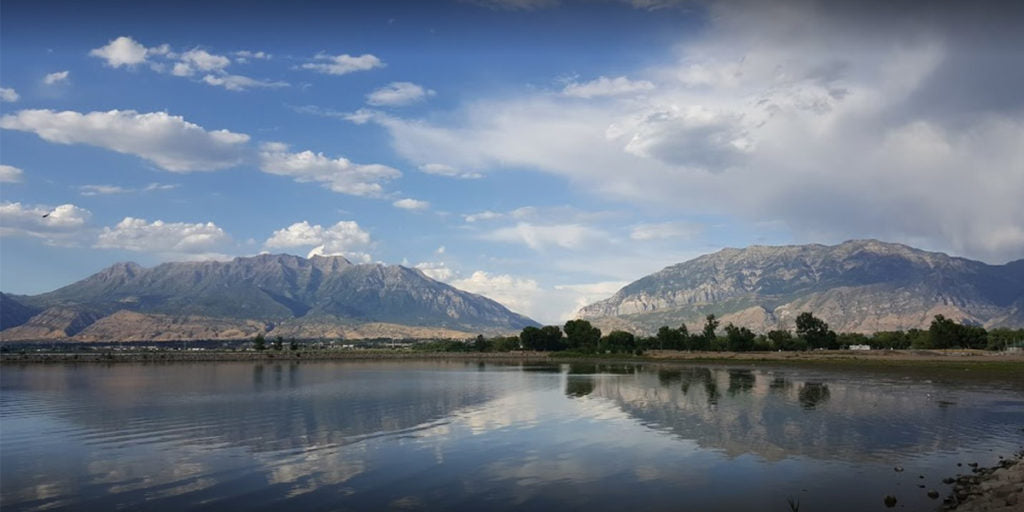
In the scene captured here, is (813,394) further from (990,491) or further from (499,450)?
(990,491)

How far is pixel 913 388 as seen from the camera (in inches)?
3844

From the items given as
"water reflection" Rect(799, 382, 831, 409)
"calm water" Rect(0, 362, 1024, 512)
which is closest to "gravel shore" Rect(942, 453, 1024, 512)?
"calm water" Rect(0, 362, 1024, 512)

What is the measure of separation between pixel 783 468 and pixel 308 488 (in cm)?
2835

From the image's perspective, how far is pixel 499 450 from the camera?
48.3 meters

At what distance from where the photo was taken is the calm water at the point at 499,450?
34.0 m

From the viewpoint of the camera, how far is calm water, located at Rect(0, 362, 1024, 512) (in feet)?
112

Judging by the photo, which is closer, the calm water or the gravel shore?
the gravel shore

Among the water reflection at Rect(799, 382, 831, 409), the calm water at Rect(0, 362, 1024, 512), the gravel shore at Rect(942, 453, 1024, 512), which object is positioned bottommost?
the water reflection at Rect(799, 382, 831, 409)

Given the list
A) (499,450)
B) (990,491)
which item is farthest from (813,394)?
(990,491)

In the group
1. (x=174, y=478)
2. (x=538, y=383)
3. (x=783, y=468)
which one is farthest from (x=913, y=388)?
(x=174, y=478)

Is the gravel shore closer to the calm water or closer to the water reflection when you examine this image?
the calm water

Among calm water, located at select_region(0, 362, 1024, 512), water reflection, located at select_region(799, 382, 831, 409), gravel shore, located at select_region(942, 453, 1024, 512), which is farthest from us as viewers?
water reflection, located at select_region(799, 382, 831, 409)

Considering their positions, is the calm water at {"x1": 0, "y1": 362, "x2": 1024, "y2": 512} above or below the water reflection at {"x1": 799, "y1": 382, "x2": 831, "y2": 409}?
above

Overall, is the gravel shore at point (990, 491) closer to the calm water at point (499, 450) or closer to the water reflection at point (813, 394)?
the calm water at point (499, 450)
